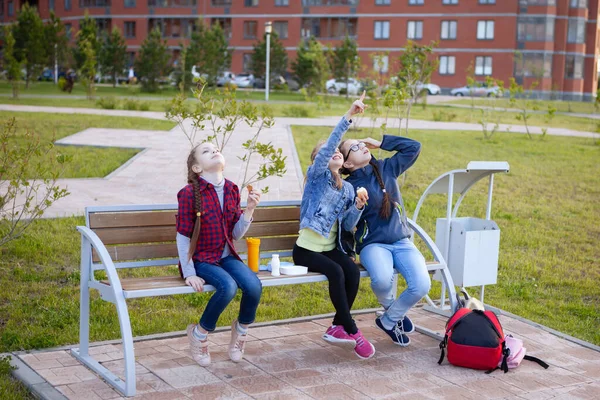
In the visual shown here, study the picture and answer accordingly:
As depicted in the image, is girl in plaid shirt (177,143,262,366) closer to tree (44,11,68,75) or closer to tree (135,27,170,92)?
tree (135,27,170,92)

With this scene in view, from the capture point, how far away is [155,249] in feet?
17.1

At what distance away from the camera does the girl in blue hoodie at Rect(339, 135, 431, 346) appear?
533cm

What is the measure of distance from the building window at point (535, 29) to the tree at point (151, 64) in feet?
84.1

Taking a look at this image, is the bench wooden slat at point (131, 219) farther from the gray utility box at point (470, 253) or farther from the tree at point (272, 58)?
the tree at point (272, 58)

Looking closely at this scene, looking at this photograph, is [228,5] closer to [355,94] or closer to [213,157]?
[355,94]

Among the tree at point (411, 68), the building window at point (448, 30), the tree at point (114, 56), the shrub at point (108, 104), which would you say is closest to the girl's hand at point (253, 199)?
the tree at point (411, 68)

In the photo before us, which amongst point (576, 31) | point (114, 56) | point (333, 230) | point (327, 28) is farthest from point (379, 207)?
point (327, 28)

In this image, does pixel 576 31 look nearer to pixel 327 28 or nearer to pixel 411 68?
pixel 327 28

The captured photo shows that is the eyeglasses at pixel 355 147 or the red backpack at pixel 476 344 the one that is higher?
the eyeglasses at pixel 355 147

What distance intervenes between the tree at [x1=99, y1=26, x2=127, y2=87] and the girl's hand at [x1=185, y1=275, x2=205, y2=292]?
47.6 meters

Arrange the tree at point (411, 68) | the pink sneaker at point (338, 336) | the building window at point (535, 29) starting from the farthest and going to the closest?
the building window at point (535, 29), the tree at point (411, 68), the pink sneaker at point (338, 336)

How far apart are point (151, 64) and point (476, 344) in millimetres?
42995

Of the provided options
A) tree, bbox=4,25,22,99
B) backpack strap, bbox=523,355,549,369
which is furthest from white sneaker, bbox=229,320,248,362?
tree, bbox=4,25,22,99

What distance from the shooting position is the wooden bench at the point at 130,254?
4.52 m
